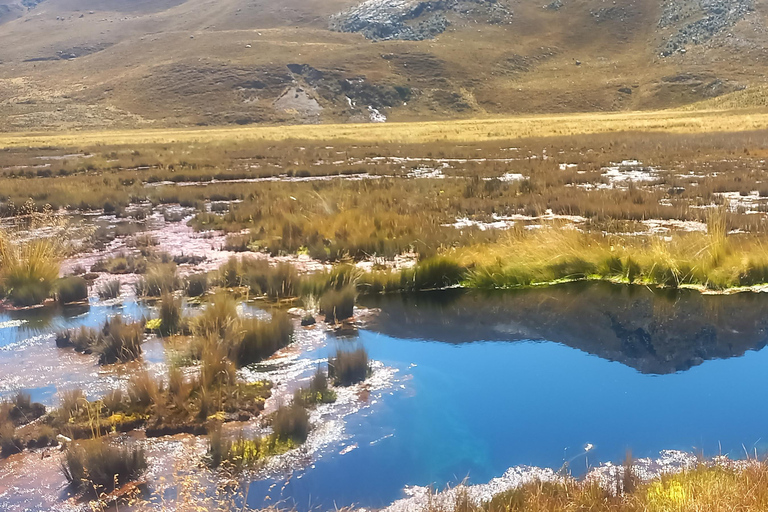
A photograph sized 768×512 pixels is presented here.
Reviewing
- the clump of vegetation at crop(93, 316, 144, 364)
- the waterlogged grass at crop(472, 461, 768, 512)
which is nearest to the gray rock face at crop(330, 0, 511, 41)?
the clump of vegetation at crop(93, 316, 144, 364)

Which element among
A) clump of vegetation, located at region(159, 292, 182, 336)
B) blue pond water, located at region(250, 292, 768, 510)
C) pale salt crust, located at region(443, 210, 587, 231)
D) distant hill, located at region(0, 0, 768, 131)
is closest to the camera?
blue pond water, located at region(250, 292, 768, 510)

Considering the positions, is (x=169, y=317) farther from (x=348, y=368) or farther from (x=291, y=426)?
(x=291, y=426)

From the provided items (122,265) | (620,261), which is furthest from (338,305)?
(122,265)

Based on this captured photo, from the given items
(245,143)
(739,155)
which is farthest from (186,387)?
(245,143)

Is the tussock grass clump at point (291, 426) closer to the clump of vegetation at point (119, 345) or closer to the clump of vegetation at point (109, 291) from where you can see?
the clump of vegetation at point (119, 345)

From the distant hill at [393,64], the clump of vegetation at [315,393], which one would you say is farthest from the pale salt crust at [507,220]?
the distant hill at [393,64]

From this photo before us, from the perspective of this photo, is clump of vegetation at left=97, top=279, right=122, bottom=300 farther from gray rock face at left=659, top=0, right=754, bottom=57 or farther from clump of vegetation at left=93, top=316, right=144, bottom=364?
gray rock face at left=659, top=0, right=754, bottom=57
